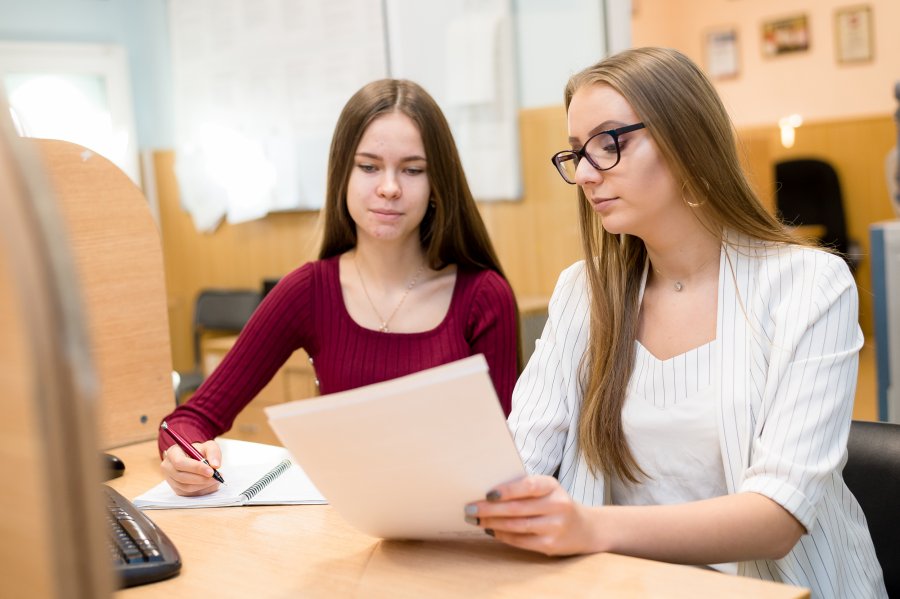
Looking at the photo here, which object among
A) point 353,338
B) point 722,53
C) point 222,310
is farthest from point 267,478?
point 722,53

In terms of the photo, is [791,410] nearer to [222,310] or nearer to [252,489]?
[252,489]

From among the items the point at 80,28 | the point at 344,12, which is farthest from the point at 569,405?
the point at 80,28

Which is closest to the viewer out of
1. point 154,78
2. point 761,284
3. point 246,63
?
point 761,284

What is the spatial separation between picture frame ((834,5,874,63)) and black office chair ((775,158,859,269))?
37.5 inches

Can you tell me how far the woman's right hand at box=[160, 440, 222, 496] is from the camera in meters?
1.41

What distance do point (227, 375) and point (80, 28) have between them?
12.8ft

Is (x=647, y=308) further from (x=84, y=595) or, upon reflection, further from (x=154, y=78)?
(x=154, y=78)

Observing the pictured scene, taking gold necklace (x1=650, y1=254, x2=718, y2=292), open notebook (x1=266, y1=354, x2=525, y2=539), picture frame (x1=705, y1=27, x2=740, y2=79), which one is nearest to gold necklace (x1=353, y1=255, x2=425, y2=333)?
gold necklace (x1=650, y1=254, x2=718, y2=292)

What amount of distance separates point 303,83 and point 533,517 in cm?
383

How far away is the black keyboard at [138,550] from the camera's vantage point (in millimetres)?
1058

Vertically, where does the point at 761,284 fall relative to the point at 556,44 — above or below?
below

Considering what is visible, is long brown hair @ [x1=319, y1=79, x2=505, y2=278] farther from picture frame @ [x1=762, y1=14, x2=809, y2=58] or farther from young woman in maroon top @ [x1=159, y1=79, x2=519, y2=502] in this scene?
picture frame @ [x1=762, y1=14, x2=809, y2=58]

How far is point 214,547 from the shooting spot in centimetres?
118

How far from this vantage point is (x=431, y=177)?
74.3 inches
